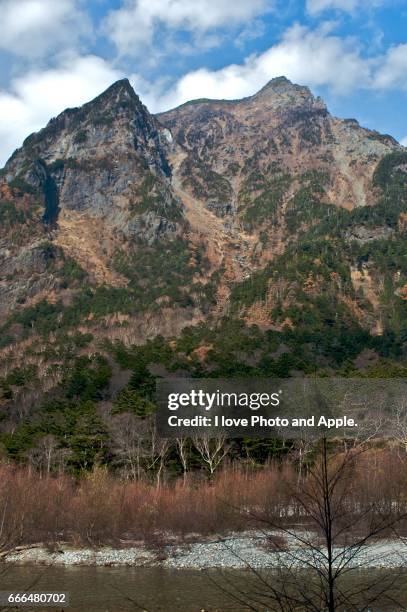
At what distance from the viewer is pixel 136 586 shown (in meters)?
24.2

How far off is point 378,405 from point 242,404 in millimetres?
13516

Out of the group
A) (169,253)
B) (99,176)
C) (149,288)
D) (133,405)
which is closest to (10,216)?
(99,176)

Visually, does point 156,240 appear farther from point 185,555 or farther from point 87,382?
point 185,555

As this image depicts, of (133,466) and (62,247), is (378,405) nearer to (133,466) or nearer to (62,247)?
(133,466)

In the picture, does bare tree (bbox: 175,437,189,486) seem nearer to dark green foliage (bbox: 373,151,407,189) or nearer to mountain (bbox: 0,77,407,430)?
mountain (bbox: 0,77,407,430)

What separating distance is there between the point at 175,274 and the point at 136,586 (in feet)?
425

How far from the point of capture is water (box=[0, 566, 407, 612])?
2036 centimetres

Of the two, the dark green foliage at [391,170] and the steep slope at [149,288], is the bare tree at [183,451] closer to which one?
the steep slope at [149,288]

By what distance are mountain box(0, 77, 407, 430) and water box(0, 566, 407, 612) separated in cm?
3235

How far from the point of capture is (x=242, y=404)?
41.6 meters

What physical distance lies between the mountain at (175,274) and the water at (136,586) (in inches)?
1274

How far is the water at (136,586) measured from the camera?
20.4 meters

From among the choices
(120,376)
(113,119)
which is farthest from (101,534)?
(113,119)

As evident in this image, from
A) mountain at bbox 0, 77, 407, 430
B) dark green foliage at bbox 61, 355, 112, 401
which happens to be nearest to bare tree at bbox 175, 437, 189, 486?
mountain at bbox 0, 77, 407, 430
